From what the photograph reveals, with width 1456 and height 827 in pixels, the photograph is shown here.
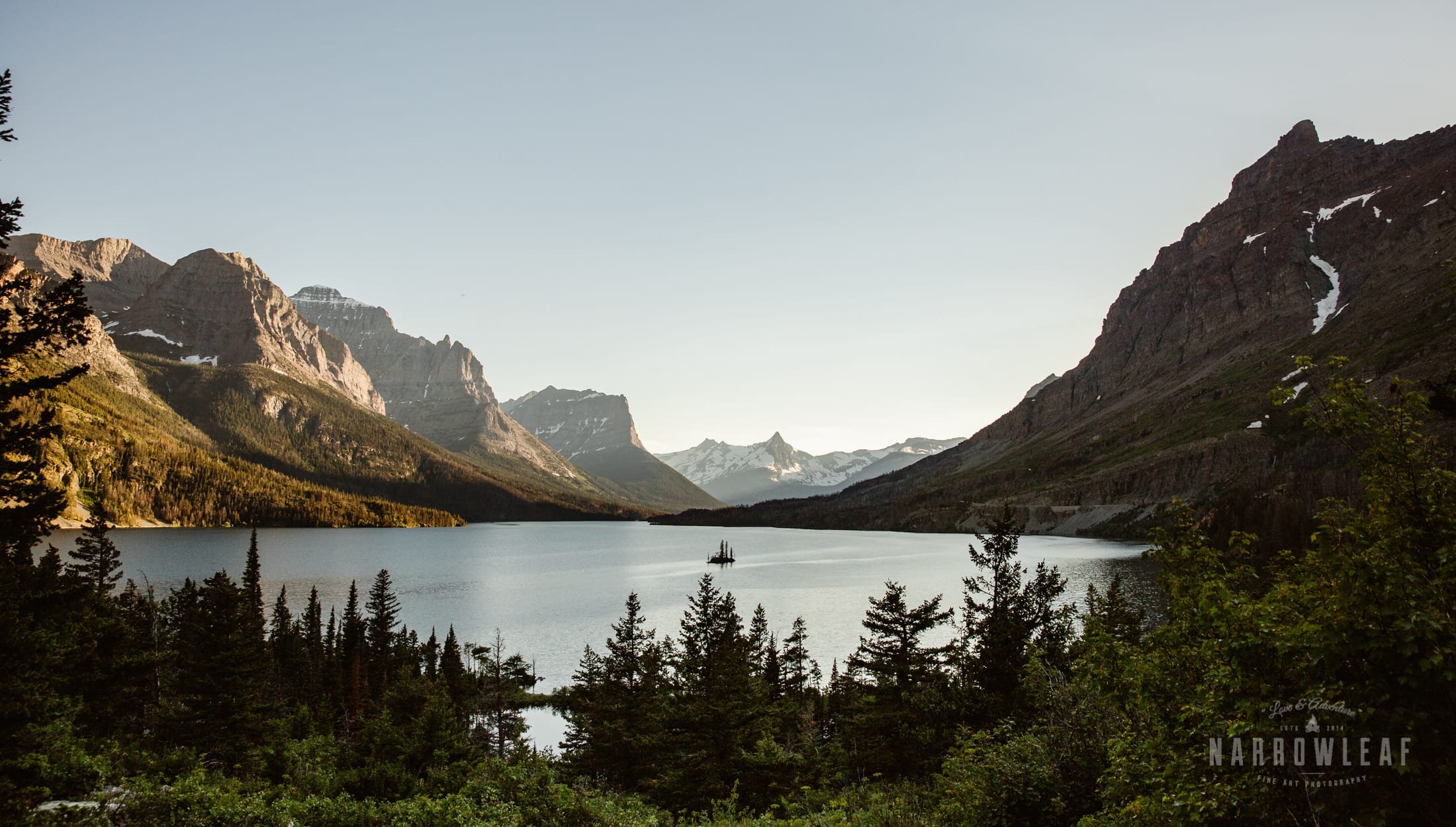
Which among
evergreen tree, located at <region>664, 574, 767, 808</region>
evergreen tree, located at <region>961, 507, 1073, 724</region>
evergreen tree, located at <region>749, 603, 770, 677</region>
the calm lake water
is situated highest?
evergreen tree, located at <region>961, 507, 1073, 724</region>

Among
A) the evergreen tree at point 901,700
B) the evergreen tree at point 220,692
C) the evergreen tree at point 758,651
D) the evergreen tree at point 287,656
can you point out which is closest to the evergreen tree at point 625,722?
the evergreen tree at point 758,651

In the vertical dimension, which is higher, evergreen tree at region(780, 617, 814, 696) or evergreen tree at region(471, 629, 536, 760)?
evergreen tree at region(780, 617, 814, 696)

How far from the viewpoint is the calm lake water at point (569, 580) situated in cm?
8819

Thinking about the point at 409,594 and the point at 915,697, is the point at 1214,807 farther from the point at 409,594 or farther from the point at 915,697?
the point at 409,594

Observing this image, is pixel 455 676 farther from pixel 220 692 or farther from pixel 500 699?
pixel 220 692

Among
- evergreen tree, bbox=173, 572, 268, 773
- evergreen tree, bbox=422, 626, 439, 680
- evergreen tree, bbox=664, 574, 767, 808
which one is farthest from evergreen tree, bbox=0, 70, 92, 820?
evergreen tree, bbox=422, 626, 439, 680

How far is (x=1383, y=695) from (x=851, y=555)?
182m

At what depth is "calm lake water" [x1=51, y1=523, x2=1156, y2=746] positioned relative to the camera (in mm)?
88188

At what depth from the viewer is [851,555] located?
185000mm

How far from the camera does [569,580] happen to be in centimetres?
13975

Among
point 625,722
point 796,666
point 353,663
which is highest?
point 625,722

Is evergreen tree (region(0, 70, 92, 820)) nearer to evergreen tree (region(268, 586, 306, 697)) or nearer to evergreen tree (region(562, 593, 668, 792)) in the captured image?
evergreen tree (region(562, 593, 668, 792))

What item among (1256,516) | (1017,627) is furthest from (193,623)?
(1256,516)

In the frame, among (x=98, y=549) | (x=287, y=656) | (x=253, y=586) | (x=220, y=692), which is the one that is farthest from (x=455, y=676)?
(x=98, y=549)
